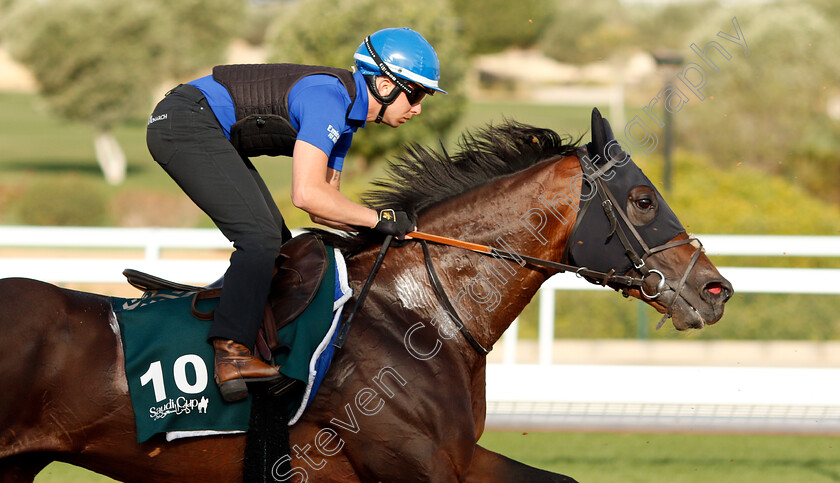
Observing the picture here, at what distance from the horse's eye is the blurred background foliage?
51 cm

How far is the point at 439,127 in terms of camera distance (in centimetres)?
1870

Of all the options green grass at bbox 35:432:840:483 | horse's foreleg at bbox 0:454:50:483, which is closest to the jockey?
horse's foreleg at bbox 0:454:50:483

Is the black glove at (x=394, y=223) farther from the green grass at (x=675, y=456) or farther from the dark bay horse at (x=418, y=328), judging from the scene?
the green grass at (x=675, y=456)

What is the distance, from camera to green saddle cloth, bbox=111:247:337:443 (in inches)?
104

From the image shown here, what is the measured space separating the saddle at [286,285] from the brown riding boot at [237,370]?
6 centimetres

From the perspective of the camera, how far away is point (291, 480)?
9.04ft

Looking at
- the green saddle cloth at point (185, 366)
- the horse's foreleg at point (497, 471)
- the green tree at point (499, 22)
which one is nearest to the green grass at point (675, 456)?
the horse's foreleg at point (497, 471)

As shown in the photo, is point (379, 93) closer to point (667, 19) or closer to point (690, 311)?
point (690, 311)

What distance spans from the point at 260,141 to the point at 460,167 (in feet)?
2.38

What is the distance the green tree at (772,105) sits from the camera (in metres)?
19.3

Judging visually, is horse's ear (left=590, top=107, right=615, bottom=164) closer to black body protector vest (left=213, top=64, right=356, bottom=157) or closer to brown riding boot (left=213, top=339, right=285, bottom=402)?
black body protector vest (left=213, top=64, right=356, bottom=157)

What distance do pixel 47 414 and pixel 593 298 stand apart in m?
6.04

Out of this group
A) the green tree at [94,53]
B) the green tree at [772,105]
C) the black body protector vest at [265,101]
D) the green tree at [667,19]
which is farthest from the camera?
the green tree at [667,19]

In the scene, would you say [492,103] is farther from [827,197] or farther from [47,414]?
[47,414]
